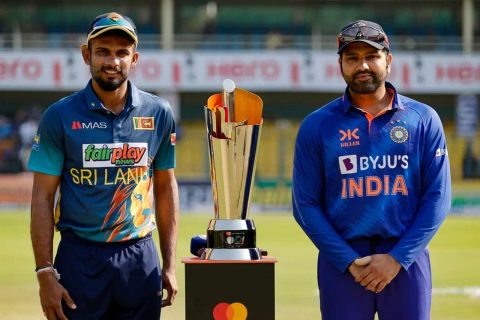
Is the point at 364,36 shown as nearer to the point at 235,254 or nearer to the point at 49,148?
the point at 235,254

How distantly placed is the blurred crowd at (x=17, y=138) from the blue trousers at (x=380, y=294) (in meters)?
22.4

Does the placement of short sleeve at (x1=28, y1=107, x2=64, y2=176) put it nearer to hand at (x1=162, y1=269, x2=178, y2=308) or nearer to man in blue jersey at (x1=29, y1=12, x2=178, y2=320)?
man in blue jersey at (x1=29, y1=12, x2=178, y2=320)

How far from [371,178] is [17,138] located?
994 inches

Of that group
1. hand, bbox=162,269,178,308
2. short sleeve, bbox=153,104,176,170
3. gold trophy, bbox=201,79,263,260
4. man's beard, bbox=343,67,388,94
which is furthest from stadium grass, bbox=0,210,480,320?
man's beard, bbox=343,67,388,94

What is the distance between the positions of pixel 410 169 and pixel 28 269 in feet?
28.1

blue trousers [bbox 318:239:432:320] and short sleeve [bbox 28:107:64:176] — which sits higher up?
short sleeve [bbox 28:107:64:176]

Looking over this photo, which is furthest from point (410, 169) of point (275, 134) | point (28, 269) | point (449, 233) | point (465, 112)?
point (465, 112)

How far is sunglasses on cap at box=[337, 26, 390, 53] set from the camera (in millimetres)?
3803

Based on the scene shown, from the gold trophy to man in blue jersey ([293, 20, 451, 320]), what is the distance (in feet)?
0.77

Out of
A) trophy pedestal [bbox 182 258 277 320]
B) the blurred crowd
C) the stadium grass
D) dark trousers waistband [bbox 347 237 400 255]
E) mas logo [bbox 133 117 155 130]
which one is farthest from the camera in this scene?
the blurred crowd

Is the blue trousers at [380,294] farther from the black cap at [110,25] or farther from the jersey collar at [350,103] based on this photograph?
the black cap at [110,25]

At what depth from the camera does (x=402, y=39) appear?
32375 mm

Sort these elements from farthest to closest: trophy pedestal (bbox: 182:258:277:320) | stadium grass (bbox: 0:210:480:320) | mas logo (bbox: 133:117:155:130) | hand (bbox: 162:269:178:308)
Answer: stadium grass (bbox: 0:210:480:320) < hand (bbox: 162:269:178:308) < mas logo (bbox: 133:117:155:130) < trophy pedestal (bbox: 182:258:277:320)

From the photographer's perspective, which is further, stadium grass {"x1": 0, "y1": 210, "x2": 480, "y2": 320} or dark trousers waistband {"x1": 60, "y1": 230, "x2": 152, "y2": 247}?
stadium grass {"x1": 0, "y1": 210, "x2": 480, "y2": 320}
